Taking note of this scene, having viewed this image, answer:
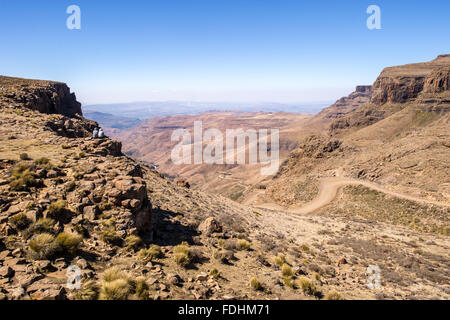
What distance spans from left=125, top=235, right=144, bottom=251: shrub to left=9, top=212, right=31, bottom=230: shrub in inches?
127

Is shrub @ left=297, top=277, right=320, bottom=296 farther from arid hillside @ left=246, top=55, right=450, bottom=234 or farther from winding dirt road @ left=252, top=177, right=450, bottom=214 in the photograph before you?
winding dirt road @ left=252, top=177, right=450, bottom=214

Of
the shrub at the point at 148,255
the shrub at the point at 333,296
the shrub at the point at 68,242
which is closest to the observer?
the shrub at the point at 68,242

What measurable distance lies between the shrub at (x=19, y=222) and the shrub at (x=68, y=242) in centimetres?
140

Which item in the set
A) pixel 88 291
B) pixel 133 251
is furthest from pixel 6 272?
pixel 133 251

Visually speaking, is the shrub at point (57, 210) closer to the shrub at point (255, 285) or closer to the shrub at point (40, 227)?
the shrub at point (40, 227)

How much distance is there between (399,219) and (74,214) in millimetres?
A: 33035

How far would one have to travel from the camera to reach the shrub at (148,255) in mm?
8355

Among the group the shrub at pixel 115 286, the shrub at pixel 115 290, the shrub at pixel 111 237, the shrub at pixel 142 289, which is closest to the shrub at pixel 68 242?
the shrub at pixel 111 237

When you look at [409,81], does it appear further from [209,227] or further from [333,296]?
[333,296]

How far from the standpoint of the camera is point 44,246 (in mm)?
7156

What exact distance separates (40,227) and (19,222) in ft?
2.21

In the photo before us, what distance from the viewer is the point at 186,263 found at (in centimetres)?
882
